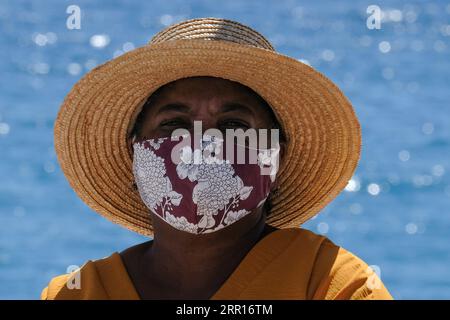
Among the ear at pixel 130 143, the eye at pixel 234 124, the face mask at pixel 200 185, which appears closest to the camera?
the face mask at pixel 200 185

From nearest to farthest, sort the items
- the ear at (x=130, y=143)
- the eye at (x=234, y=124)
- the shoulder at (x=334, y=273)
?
the shoulder at (x=334, y=273), the eye at (x=234, y=124), the ear at (x=130, y=143)

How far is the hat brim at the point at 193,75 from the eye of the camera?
390cm

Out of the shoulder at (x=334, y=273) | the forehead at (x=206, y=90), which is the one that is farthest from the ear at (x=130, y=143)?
the shoulder at (x=334, y=273)

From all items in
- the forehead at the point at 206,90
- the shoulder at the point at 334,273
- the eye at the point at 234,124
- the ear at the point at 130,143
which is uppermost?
the forehead at the point at 206,90

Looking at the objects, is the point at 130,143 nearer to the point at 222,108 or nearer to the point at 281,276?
the point at 222,108

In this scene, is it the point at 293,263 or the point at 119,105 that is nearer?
the point at 293,263

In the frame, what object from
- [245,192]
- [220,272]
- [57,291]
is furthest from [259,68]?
[57,291]

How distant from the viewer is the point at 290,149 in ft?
13.9

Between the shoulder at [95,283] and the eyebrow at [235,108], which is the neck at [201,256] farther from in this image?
the eyebrow at [235,108]

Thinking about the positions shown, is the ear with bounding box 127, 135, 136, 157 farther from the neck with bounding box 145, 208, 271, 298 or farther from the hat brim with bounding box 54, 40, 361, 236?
the neck with bounding box 145, 208, 271, 298

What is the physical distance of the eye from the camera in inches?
152

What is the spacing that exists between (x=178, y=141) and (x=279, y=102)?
45 cm

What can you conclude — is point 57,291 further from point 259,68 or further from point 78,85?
point 259,68

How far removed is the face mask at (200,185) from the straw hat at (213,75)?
0.27 meters
